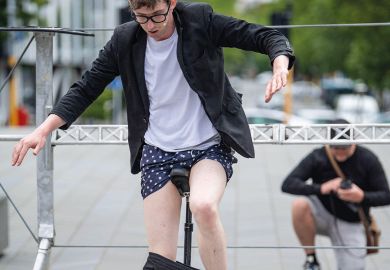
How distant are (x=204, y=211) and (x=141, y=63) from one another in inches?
30.2

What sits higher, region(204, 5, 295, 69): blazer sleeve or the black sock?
region(204, 5, 295, 69): blazer sleeve

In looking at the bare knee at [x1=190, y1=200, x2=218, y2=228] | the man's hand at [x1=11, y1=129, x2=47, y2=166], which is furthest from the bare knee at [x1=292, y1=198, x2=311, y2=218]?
the man's hand at [x1=11, y1=129, x2=47, y2=166]

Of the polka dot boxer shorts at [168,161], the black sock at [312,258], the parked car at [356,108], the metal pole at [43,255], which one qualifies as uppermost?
the parked car at [356,108]

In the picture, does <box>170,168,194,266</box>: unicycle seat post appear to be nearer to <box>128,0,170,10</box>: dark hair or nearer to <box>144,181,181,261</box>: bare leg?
<box>144,181,181,261</box>: bare leg

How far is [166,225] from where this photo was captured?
4.04 m

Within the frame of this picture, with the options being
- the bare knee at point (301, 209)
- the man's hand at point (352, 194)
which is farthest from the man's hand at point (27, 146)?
the bare knee at point (301, 209)

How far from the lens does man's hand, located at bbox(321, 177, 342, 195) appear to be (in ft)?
20.4

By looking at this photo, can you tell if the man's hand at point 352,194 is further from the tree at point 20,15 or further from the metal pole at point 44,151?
the tree at point 20,15

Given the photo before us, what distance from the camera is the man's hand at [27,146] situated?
4012mm

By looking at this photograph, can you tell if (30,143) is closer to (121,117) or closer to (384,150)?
(384,150)

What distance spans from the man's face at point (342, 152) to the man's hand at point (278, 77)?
2.59 metres

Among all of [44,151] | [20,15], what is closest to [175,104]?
[44,151]

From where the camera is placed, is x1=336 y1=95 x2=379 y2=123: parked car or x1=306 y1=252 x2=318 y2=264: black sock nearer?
x1=306 y1=252 x2=318 y2=264: black sock

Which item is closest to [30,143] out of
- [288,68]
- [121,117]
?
[288,68]
